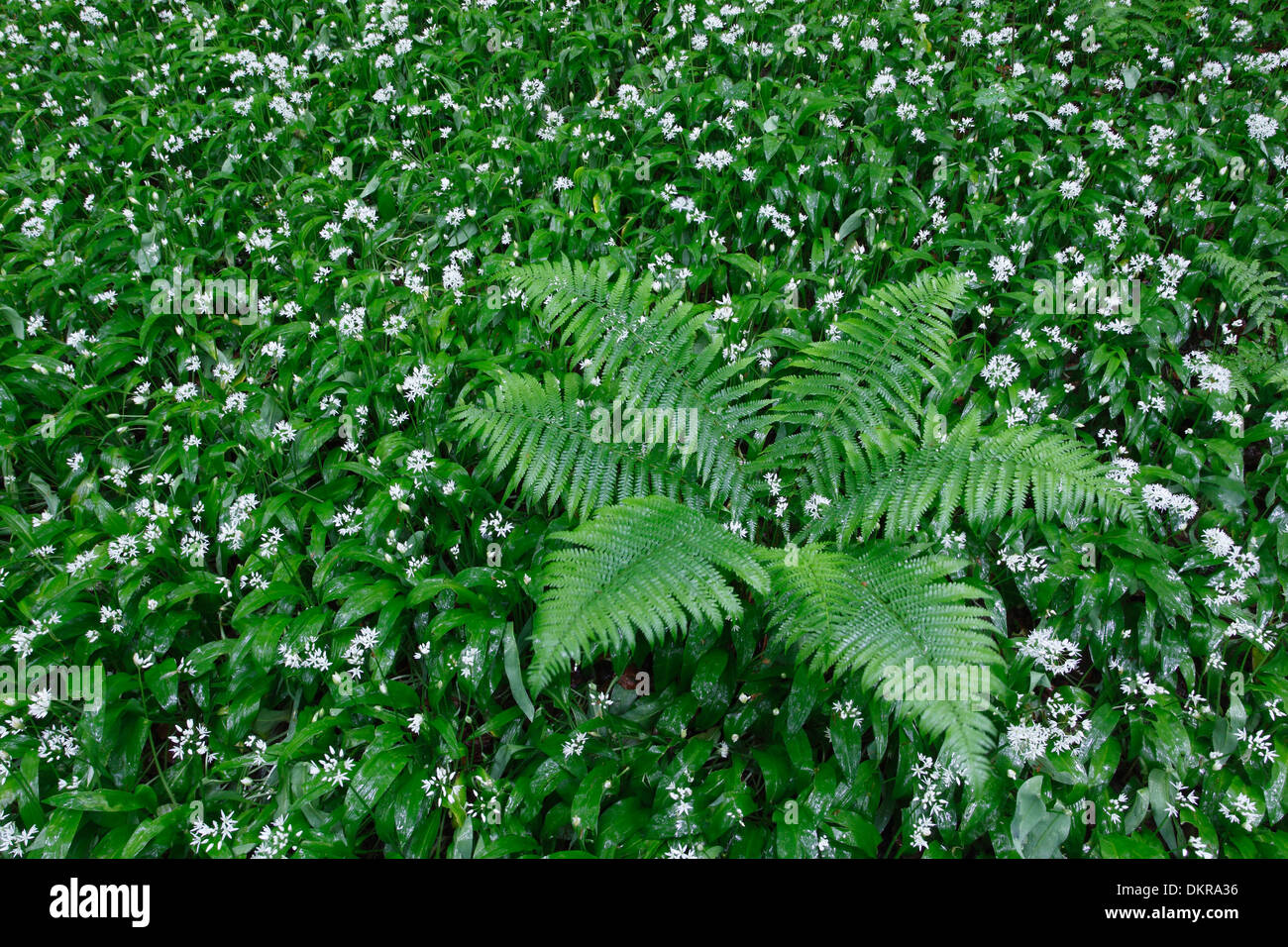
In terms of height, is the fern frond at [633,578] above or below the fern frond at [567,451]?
below

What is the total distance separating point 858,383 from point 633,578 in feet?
4.80

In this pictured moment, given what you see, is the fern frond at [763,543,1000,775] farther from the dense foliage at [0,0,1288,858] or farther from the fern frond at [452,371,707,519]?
the fern frond at [452,371,707,519]

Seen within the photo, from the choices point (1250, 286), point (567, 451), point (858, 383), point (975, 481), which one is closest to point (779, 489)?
point (858, 383)

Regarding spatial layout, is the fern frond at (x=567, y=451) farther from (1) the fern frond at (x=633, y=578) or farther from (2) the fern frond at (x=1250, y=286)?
(2) the fern frond at (x=1250, y=286)

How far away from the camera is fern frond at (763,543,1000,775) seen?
1.94 m

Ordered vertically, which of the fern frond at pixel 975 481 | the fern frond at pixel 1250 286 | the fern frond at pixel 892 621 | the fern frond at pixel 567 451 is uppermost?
the fern frond at pixel 1250 286

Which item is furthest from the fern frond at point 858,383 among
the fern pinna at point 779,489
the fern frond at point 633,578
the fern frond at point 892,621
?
the fern frond at point 633,578

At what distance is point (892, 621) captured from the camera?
7.38 ft

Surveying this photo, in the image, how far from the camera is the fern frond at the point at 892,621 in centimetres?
194

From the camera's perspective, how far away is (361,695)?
2711mm

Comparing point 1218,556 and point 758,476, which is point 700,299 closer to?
point 758,476

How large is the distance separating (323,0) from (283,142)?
83.9 inches

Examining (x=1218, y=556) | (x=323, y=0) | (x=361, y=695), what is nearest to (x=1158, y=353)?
(x=1218, y=556)

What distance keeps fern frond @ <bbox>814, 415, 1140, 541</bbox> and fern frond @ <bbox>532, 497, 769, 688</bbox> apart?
0.55 metres
